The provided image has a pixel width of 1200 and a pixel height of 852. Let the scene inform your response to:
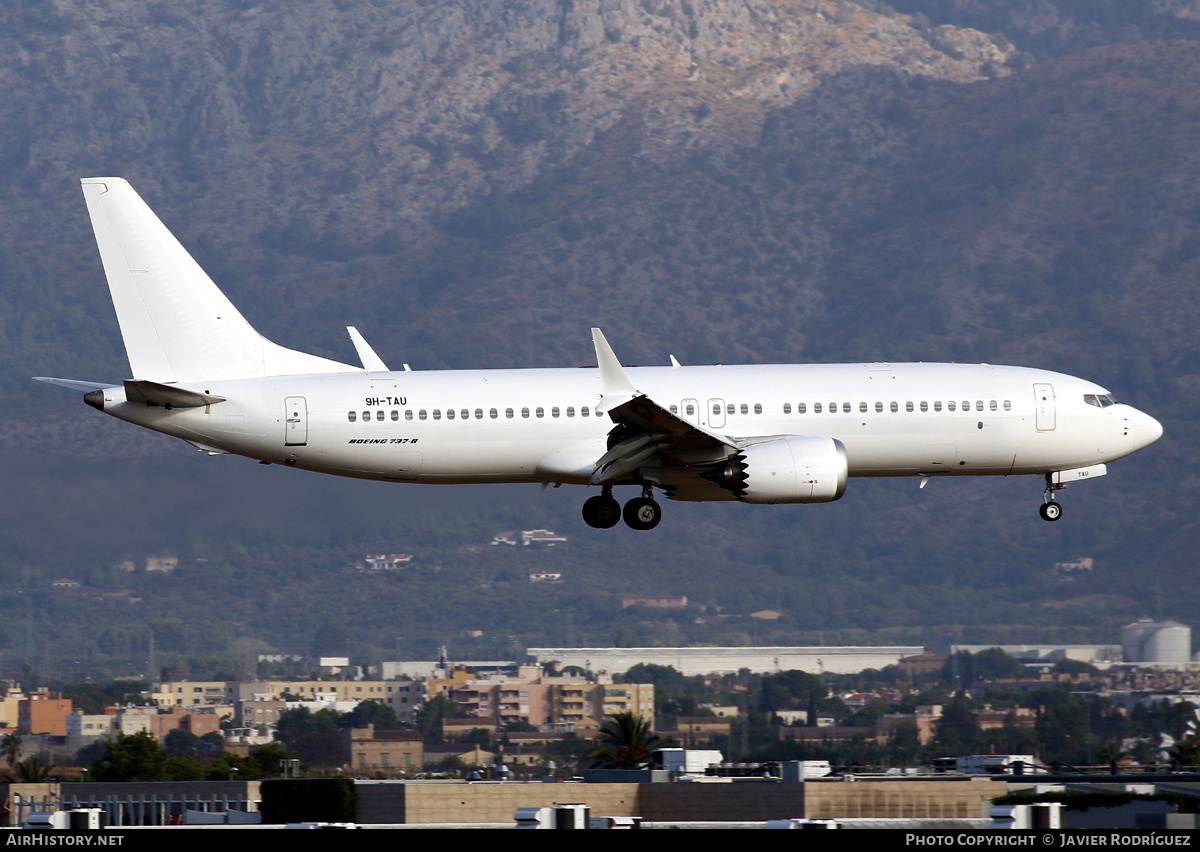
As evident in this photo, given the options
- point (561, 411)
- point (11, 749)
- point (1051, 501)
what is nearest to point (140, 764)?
point (11, 749)

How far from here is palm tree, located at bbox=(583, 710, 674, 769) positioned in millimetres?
A: 78500

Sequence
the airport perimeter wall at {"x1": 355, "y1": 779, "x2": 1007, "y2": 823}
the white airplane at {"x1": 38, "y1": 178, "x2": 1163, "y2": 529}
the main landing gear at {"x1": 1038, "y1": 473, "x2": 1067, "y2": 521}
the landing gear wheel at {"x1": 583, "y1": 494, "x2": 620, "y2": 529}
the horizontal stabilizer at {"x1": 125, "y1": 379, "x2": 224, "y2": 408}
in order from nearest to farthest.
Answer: the horizontal stabilizer at {"x1": 125, "y1": 379, "x2": 224, "y2": 408} < the white airplane at {"x1": 38, "y1": 178, "x2": 1163, "y2": 529} < the landing gear wheel at {"x1": 583, "y1": 494, "x2": 620, "y2": 529} < the main landing gear at {"x1": 1038, "y1": 473, "x2": 1067, "y2": 521} < the airport perimeter wall at {"x1": 355, "y1": 779, "x2": 1007, "y2": 823}

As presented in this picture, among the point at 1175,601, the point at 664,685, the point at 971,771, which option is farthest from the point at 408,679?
the point at 1175,601

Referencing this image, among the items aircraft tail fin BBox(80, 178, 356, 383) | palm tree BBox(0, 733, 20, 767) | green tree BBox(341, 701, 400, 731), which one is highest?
aircraft tail fin BBox(80, 178, 356, 383)

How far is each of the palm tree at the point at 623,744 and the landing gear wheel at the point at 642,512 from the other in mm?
28334

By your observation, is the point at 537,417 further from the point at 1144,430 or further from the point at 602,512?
the point at 1144,430

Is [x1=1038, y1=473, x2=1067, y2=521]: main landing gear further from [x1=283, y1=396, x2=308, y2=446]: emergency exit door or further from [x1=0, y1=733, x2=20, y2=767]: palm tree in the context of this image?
[x1=0, y1=733, x2=20, y2=767]: palm tree

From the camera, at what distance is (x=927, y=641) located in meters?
146

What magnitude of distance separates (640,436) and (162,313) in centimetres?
1330

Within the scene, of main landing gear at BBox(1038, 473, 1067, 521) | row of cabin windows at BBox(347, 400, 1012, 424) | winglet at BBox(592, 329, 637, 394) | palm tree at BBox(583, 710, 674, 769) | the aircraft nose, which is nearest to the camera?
winglet at BBox(592, 329, 637, 394)

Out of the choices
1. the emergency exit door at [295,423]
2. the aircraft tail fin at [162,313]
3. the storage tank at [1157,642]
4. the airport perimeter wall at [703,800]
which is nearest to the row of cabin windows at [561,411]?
the emergency exit door at [295,423]

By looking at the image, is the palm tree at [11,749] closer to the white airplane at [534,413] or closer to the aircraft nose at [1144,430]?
the white airplane at [534,413]

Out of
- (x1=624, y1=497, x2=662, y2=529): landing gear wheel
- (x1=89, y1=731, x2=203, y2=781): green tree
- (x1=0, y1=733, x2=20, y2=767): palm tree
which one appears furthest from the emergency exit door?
(x1=0, y1=733, x2=20, y2=767): palm tree

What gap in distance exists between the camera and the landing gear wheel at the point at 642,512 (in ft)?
163
